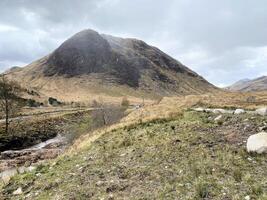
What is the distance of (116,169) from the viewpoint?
16828 mm

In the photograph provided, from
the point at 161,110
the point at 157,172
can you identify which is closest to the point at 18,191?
the point at 157,172

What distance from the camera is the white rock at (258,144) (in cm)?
1587

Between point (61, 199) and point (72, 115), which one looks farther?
point (72, 115)

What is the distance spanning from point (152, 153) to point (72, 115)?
252 ft

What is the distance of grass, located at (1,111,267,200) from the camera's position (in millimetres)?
13508

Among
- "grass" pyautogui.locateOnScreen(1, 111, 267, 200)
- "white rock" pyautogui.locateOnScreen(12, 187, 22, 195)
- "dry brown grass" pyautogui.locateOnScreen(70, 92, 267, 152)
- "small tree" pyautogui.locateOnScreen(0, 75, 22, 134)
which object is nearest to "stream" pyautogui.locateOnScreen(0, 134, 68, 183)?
"dry brown grass" pyautogui.locateOnScreen(70, 92, 267, 152)

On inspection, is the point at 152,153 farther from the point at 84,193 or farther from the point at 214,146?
the point at 84,193

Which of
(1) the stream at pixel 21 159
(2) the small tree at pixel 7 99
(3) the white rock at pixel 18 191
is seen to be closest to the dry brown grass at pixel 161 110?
(1) the stream at pixel 21 159

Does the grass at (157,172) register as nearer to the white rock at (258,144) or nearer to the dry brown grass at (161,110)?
the white rock at (258,144)

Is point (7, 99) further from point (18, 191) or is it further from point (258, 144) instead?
point (258, 144)

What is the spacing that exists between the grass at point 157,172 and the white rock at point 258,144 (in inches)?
13.9

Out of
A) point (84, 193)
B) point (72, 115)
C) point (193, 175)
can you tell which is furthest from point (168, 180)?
point (72, 115)

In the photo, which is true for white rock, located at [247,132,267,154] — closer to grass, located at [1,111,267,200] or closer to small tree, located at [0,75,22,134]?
grass, located at [1,111,267,200]

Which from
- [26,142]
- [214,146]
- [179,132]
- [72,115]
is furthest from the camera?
[72,115]
